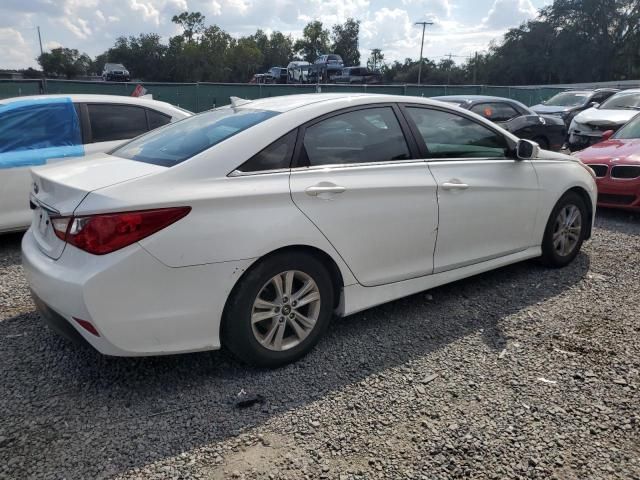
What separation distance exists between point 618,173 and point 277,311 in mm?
5820

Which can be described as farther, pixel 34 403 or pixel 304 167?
pixel 304 167

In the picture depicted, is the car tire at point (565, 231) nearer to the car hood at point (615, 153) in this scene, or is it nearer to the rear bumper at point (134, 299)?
the car hood at point (615, 153)

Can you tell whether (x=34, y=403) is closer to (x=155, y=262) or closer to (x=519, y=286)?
(x=155, y=262)

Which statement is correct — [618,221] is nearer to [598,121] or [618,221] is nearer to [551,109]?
[598,121]

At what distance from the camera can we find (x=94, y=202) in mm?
2604

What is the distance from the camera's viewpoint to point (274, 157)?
3.08 meters

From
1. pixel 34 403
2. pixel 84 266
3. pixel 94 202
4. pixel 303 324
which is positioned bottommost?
pixel 34 403

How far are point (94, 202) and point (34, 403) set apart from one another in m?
1.14

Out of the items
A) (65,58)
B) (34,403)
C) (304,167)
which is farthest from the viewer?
(65,58)

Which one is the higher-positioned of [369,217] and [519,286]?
[369,217]

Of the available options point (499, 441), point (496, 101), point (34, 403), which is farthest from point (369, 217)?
point (496, 101)

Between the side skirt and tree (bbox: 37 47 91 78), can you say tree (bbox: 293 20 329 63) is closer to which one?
tree (bbox: 37 47 91 78)

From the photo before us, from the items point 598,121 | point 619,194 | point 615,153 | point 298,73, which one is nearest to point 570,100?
point 598,121

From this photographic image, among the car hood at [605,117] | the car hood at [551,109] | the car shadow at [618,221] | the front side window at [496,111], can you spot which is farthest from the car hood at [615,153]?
the car hood at [551,109]
